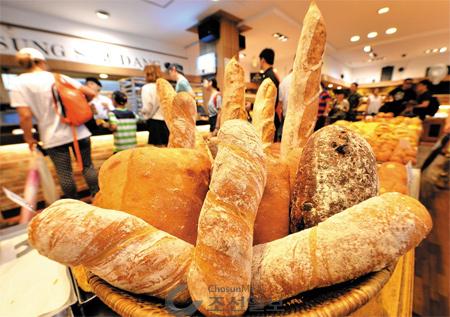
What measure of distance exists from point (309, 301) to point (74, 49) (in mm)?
5880

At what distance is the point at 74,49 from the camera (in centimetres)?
448

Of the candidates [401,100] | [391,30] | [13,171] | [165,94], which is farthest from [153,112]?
[391,30]

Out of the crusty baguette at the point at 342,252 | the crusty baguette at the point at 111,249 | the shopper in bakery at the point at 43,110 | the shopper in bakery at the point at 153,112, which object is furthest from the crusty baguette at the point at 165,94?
the shopper in bakery at the point at 153,112

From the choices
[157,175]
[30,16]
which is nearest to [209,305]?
[157,175]

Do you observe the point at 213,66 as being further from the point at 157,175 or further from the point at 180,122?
the point at 157,175

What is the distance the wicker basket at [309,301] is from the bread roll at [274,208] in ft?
0.49

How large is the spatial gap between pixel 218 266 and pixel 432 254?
1.87 m

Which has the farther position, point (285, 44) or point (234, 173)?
point (285, 44)

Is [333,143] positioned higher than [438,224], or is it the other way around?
[333,143]

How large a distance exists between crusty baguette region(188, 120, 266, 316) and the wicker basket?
0.05 m

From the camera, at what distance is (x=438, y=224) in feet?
5.93

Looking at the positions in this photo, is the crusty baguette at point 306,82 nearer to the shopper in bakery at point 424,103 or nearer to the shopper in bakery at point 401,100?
the shopper in bakery at point 401,100

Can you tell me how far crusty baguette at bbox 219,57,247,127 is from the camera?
0.92 meters

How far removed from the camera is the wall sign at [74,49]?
3.77 metres
